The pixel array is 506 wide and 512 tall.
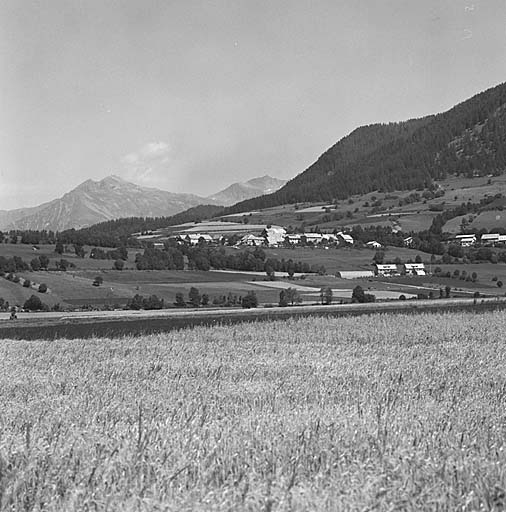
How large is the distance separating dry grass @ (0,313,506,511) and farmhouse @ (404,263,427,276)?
102295 millimetres

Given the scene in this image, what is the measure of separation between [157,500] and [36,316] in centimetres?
7139

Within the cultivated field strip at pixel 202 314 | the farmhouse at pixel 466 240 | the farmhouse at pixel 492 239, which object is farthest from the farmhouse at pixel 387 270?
the farmhouse at pixel 492 239

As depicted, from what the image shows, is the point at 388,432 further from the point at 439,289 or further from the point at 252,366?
the point at 439,289

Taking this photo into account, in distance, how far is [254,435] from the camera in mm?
8977

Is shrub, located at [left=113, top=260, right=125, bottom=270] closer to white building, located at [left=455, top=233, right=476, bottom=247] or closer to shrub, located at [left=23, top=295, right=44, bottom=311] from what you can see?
shrub, located at [left=23, top=295, right=44, bottom=311]

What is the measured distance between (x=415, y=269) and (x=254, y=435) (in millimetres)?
114454

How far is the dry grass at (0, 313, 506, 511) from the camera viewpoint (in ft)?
21.7

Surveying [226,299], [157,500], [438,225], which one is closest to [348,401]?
[157,500]

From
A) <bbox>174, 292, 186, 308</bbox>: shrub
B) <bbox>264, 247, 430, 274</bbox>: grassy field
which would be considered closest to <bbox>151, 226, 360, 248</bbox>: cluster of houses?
Answer: <bbox>264, 247, 430, 274</bbox>: grassy field

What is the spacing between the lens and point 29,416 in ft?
34.2

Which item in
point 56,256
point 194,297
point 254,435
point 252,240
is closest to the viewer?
point 254,435

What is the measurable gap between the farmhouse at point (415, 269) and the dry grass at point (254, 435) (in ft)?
336

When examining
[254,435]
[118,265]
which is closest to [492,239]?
[118,265]

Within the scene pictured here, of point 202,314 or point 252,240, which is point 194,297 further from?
point 252,240
